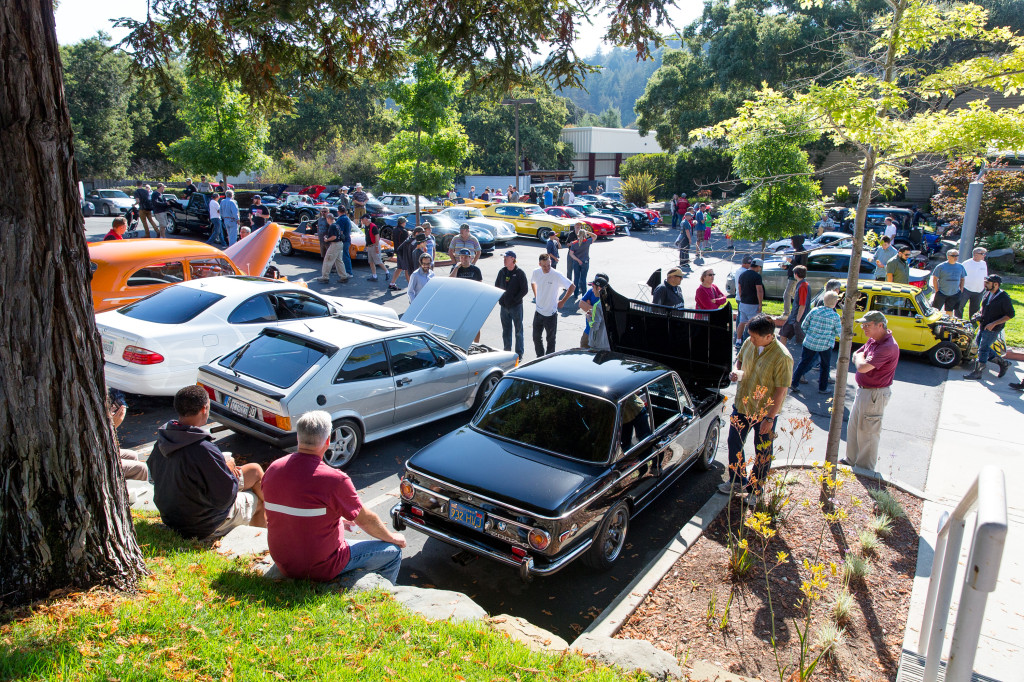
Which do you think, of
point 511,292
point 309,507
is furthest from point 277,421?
point 511,292

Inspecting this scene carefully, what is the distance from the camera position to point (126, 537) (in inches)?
149

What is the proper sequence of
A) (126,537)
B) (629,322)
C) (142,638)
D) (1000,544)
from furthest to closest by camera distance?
(629,322)
(126,537)
(142,638)
(1000,544)

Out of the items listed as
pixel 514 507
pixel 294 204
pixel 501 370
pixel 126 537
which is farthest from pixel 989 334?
pixel 294 204

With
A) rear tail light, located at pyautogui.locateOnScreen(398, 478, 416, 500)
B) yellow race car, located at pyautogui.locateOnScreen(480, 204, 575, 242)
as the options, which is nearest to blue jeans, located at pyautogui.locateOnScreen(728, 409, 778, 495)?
rear tail light, located at pyautogui.locateOnScreen(398, 478, 416, 500)

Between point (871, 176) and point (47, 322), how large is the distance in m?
6.50

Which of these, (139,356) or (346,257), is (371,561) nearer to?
(139,356)

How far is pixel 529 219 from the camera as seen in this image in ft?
88.2

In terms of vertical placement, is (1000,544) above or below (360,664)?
above

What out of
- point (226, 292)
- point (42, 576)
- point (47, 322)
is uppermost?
point (47, 322)

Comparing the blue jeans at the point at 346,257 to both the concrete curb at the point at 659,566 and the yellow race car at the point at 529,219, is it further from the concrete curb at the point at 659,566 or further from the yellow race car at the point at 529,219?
the concrete curb at the point at 659,566

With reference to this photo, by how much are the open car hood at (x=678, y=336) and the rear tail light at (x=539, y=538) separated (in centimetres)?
367

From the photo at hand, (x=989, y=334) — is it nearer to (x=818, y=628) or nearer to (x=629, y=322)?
(x=629, y=322)

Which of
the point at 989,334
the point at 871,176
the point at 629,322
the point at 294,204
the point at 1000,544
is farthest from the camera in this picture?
the point at 294,204

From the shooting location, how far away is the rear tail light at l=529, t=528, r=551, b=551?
4.63 meters
